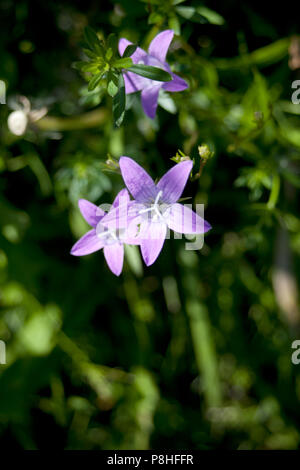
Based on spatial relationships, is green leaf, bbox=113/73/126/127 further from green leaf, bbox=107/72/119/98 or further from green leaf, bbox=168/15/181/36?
green leaf, bbox=168/15/181/36

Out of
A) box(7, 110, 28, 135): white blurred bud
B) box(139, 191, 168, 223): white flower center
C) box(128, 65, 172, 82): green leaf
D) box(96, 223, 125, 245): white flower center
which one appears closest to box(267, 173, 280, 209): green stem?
box(139, 191, 168, 223): white flower center

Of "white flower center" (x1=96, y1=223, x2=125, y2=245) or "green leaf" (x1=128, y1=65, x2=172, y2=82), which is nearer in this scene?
"green leaf" (x1=128, y1=65, x2=172, y2=82)

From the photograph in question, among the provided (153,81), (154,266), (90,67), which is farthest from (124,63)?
(154,266)

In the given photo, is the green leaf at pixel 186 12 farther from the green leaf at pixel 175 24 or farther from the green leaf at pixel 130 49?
the green leaf at pixel 130 49

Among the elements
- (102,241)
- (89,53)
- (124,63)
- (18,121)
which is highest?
(18,121)

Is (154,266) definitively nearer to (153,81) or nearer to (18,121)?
(18,121)
